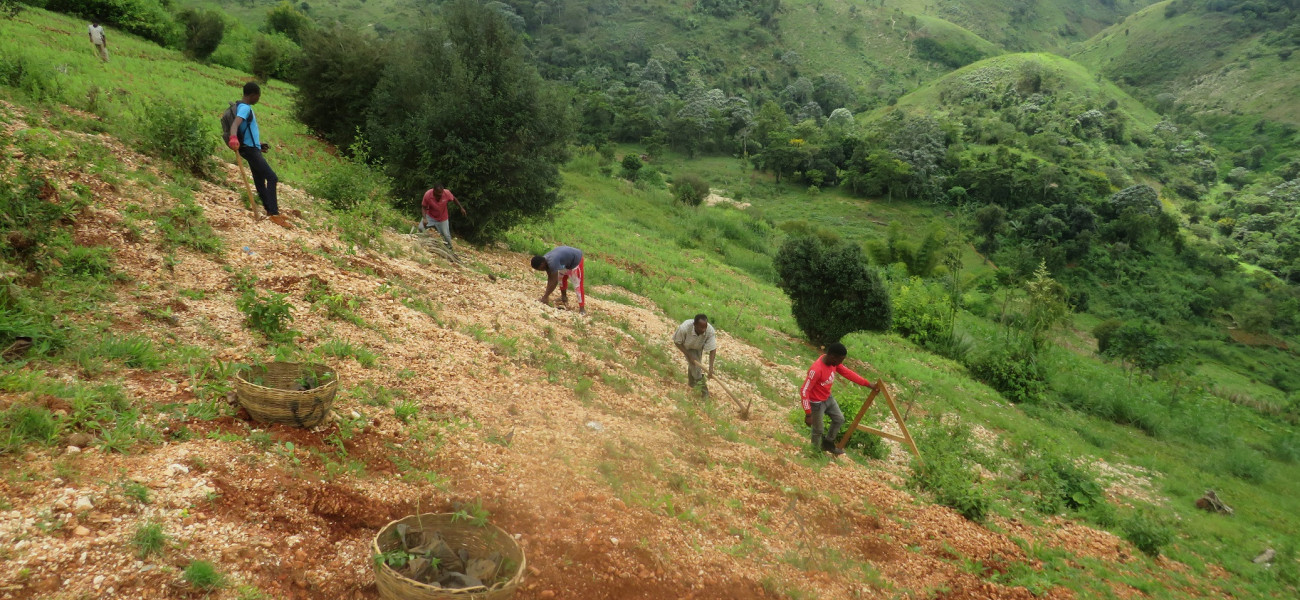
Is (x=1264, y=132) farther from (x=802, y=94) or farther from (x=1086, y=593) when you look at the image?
(x=1086, y=593)

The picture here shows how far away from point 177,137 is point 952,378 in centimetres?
1919

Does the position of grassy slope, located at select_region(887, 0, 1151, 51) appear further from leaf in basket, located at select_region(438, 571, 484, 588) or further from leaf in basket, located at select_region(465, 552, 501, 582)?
leaf in basket, located at select_region(438, 571, 484, 588)

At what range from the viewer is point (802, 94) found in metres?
99.4

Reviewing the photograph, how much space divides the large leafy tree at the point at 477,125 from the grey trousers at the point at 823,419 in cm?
915

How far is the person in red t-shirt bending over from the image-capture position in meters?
7.59

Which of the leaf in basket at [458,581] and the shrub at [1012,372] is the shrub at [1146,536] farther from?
the shrub at [1012,372]

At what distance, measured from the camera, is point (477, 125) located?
1377 cm

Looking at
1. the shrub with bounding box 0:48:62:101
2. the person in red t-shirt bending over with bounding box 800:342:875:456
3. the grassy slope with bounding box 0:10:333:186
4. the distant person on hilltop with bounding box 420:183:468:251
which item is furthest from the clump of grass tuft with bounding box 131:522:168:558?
the shrub with bounding box 0:48:62:101

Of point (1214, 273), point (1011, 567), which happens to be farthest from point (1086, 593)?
point (1214, 273)

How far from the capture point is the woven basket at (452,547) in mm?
3135

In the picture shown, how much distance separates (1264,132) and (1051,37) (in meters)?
80.9

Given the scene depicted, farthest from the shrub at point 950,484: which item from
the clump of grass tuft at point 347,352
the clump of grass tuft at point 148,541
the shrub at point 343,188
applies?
the shrub at point 343,188

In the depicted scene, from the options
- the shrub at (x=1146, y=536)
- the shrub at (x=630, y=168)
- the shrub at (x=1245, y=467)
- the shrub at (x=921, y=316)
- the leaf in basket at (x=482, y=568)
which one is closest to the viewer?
the leaf in basket at (x=482, y=568)

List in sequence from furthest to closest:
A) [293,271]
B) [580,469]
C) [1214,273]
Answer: [1214,273], [293,271], [580,469]
